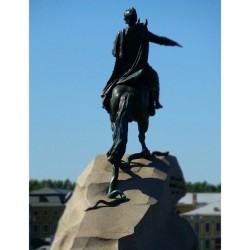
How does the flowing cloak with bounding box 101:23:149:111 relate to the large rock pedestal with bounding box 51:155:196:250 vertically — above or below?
above

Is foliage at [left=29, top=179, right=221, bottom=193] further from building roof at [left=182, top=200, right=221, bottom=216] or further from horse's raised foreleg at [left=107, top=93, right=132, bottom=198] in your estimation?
horse's raised foreleg at [left=107, top=93, right=132, bottom=198]

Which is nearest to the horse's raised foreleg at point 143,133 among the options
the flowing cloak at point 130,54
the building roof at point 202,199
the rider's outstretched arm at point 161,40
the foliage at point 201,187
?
the flowing cloak at point 130,54

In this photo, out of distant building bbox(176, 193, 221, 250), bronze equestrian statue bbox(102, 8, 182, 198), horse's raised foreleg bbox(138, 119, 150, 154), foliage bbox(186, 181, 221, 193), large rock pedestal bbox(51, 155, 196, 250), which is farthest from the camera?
foliage bbox(186, 181, 221, 193)

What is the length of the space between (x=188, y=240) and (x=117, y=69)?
10.6ft

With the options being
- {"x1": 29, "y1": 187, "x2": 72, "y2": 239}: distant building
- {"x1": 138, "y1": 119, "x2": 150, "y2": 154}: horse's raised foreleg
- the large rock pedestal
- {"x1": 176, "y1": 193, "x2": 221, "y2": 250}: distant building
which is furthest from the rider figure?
{"x1": 29, "y1": 187, "x2": 72, "y2": 239}: distant building

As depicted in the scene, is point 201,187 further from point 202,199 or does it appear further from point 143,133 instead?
point 143,133

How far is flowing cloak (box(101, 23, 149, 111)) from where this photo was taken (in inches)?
444

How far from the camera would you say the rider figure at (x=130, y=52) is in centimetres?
1128

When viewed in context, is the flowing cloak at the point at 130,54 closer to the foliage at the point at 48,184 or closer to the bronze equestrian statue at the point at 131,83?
the bronze equestrian statue at the point at 131,83

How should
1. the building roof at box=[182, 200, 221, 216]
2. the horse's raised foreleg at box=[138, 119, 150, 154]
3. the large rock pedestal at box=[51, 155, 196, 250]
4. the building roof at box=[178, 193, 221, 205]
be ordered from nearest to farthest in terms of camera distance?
the large rock pedestal at box=[51, 155, 196, 250] → the horse's raised foreleg at box=[138, 119, 150, 154] → the building roof at box=[182, 200, 221, 216] → the building roof at box=[178, 193, 221, 205]

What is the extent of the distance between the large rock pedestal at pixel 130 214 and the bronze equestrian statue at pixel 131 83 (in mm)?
407

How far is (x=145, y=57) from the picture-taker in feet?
37.4

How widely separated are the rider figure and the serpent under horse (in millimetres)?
199

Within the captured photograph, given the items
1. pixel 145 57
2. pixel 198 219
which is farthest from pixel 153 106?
pixel 198 219
